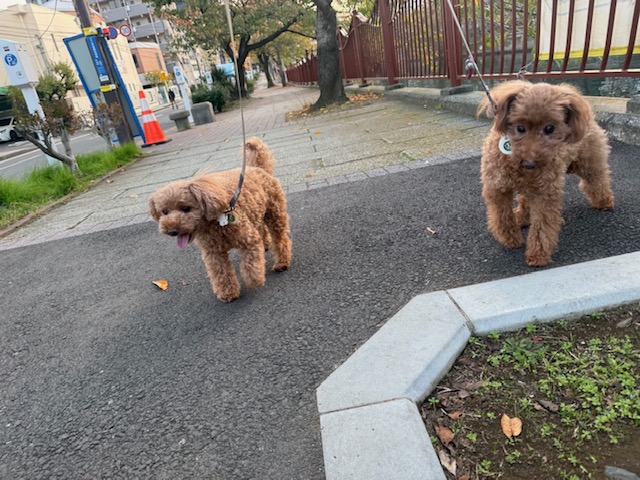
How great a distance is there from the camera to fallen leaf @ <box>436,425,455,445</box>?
150 centimetres

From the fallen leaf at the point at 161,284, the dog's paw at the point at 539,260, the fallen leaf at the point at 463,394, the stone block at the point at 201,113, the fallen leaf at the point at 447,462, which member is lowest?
the fallen leaf at the point at 161,284

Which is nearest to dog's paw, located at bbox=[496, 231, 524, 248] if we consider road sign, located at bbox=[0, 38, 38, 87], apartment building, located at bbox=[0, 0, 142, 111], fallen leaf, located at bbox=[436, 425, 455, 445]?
fallen leaf, located at bbox=[436, 425, 455, 445]

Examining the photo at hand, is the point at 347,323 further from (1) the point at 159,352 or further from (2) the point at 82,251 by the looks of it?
(2) the point at 82,251

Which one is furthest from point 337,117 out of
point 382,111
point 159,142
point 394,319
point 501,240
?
point 394,319

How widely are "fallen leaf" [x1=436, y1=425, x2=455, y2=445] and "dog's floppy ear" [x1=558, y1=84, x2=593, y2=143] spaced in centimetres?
169

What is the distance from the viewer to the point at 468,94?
721cm

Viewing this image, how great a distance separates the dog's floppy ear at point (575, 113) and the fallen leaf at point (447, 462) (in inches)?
70.2

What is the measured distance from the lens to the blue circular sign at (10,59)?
302 inches

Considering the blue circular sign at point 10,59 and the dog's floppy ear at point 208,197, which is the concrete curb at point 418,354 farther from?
the blue circular sign at point 10,59

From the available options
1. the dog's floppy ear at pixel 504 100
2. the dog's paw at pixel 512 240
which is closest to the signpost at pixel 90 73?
the dog's floppy ear at pixel 504 100

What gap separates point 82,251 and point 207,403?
317 cm

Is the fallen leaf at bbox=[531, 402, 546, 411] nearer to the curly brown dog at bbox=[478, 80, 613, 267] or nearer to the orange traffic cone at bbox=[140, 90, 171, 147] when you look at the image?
the curly brown dog at bbox=[478, 80, 613, 267]

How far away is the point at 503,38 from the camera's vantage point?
5.59m

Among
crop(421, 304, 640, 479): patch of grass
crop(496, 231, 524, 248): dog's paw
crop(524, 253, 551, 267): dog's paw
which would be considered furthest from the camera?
crop(496, 231, 524, 248): dog's paw
